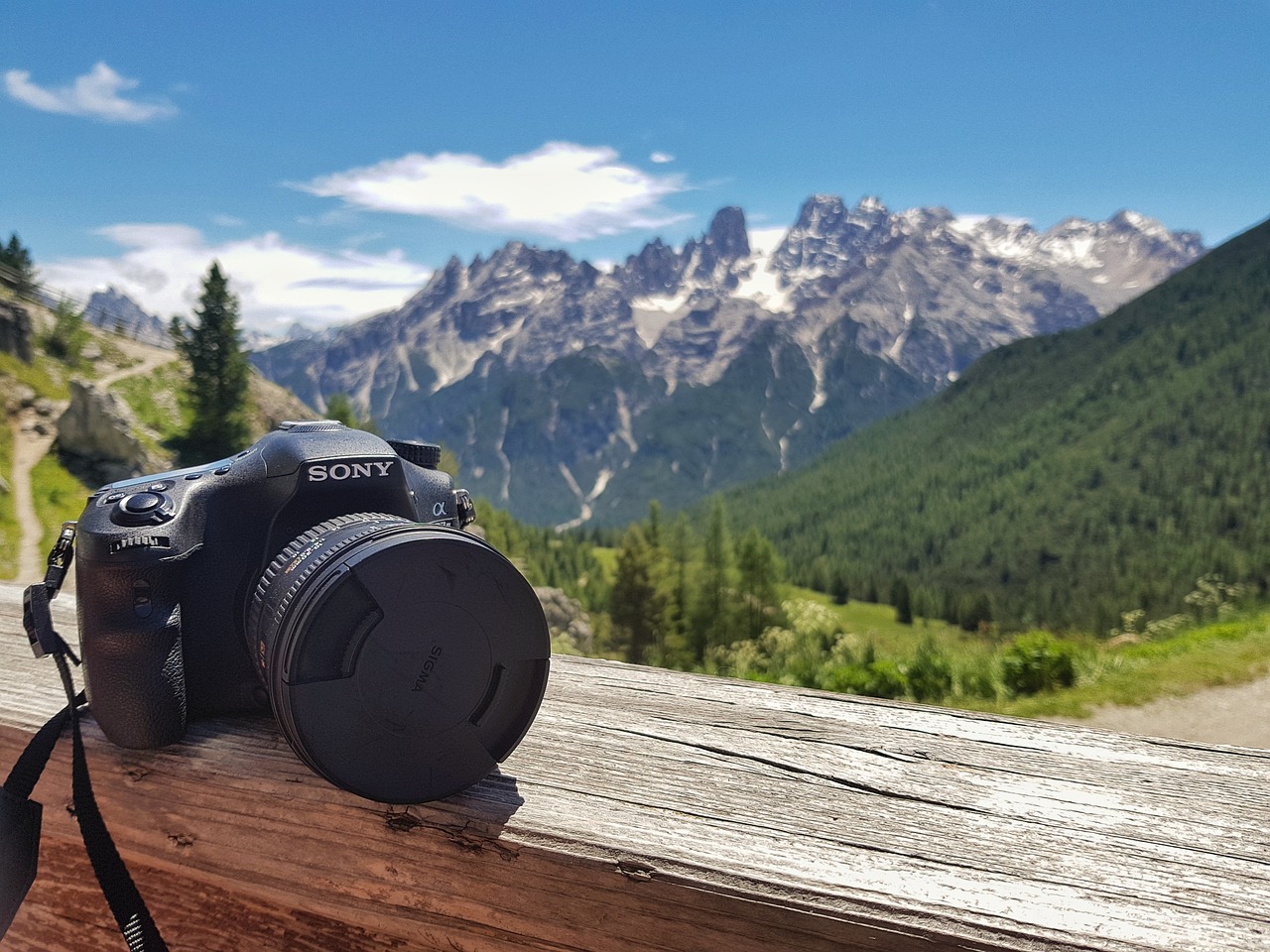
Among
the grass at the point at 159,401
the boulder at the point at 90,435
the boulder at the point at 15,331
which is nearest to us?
the boulder at the point at 90,435

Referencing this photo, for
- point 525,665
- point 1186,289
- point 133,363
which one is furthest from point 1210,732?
point 1186,289

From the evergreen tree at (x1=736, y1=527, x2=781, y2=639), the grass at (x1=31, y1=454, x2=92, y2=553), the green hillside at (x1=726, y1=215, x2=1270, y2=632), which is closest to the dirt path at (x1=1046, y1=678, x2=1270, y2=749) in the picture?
the evergreen tree at (x1=736, y1=527, x2=781, y2=639)

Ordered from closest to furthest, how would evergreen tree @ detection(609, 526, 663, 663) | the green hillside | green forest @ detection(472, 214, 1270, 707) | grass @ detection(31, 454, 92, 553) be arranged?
grass @ detection(31, 454, 92, 553)
green forest @ detection(472, 214, 1270, 707)
evergreen tree @ detection(609, 526, 663, 663)
the green hillside

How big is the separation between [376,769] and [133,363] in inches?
2129

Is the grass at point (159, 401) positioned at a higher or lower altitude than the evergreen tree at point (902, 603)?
higher

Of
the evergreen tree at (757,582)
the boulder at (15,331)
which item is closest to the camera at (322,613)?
the evergreen tree at (757,582)

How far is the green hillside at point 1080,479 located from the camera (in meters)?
104

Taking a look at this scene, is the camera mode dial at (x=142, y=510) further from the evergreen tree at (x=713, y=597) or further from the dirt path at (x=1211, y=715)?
the evergreen tree at (x=713, y=597)

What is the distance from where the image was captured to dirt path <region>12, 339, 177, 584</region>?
2141 centimetres

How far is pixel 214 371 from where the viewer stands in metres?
36.9

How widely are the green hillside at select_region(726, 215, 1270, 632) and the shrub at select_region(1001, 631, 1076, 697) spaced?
3158 inches

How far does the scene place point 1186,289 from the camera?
15762cm

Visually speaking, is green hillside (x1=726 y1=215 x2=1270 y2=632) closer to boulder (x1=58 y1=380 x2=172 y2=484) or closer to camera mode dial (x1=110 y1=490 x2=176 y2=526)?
boulder (x1=58 y1=380 x2=172 y2=484)

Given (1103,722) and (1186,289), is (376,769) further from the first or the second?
(1186,289)
